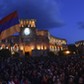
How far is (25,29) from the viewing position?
160500 millimetres

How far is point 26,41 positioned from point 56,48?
2553 cm

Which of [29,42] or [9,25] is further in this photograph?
[29,42]

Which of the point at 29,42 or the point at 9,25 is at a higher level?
the point at 29,42

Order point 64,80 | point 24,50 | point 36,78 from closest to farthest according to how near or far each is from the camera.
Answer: point 64,80 → point 36,78 → point 24,50

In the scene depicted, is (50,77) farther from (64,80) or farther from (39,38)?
(39,38)

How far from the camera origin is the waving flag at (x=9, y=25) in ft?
59.4

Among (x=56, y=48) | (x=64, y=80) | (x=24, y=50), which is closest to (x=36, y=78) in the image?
(x=64, y=80)

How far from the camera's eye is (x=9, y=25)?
18.5m

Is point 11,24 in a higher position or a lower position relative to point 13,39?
lower

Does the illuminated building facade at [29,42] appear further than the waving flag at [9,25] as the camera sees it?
Yes

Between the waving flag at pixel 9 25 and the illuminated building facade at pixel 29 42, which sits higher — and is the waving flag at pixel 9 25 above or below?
below

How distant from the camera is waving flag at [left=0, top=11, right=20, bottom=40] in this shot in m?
18.1

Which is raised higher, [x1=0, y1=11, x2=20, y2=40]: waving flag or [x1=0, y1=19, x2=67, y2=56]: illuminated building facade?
[x1=0, y1=19, x2=67, y2=56]: illuminated building facade

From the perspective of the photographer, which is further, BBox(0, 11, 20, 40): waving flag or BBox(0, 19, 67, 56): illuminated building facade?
BBox(0, 19, 67, 56): illuminated building facade
